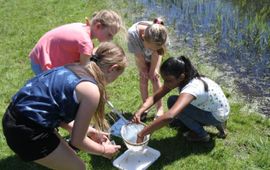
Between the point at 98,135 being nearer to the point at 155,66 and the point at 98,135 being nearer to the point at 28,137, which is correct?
the point at 28,137

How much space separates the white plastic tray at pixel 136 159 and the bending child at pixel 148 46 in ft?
2.72

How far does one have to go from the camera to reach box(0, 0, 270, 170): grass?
3.62 meters

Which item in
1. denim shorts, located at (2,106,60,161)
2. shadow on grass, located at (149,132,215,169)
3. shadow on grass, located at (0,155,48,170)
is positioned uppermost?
denim shorts, located at (2,106,60,161)

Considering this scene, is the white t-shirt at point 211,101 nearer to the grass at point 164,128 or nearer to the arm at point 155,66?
the grass at point 164,128

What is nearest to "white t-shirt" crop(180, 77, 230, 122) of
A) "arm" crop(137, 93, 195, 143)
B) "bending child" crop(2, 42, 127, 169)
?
"arm" crop(137, 93, 195, 143)

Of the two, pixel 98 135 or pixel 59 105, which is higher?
pixel 59 105

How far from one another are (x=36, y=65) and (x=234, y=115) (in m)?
2.09

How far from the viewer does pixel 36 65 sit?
3707mm

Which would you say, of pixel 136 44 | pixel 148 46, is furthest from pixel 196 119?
pixel 136 44

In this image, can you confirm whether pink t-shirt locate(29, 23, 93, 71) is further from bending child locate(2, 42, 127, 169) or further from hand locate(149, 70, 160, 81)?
bending child locate(2, 42, 127, 169)

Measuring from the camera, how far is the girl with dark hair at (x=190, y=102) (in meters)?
3.34

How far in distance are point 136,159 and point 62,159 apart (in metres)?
0.94

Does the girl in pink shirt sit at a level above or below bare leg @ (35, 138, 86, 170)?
above

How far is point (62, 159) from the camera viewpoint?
262 centimetres
